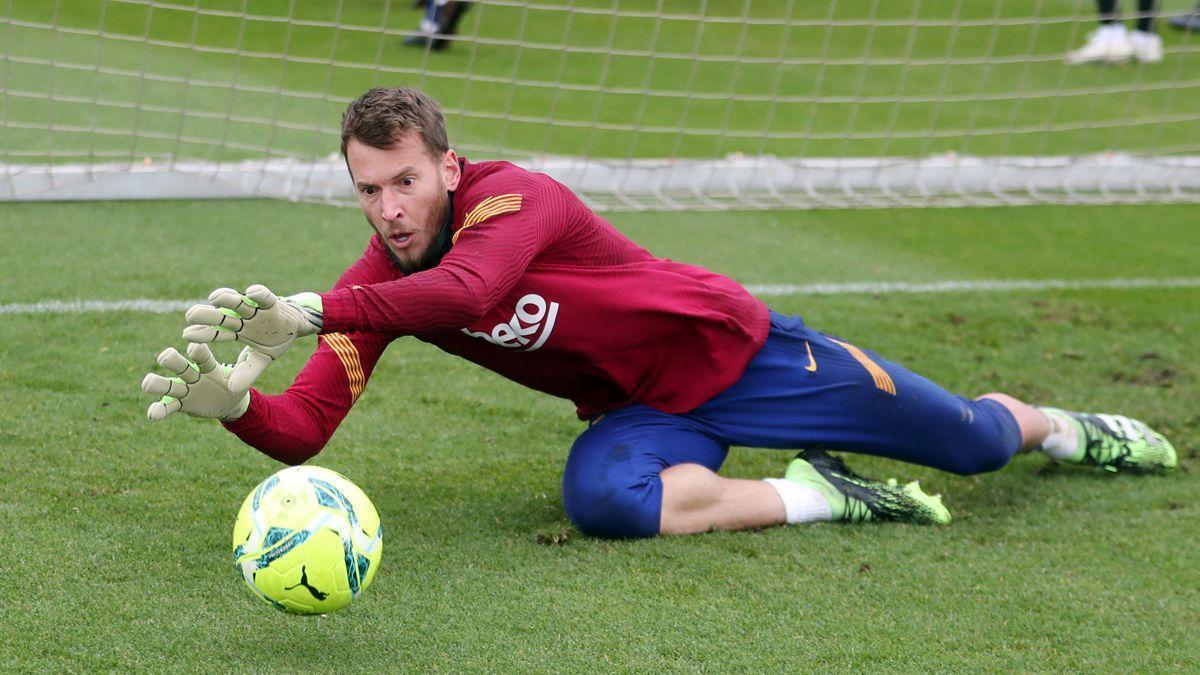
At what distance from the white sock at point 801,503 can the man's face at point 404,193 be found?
1278 mm

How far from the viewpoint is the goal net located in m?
7.11

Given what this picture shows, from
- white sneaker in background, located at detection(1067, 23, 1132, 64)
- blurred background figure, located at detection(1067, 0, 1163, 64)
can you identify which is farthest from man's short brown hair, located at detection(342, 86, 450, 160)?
white sneaker in background, located at detection(1067, 23, 1132, 64)

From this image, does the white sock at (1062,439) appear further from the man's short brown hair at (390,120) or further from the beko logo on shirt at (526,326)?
the man's short brown hair at (390,120)

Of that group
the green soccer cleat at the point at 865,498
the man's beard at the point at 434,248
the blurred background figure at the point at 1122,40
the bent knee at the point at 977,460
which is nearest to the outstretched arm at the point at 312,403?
the man's beard at the point at 434,248

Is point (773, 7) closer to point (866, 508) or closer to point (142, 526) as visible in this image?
point (866, 508)

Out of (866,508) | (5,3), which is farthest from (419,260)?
(5,3)

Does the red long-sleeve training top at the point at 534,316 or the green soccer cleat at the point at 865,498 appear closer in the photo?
the red long-sleeve training top at the point at 534,316

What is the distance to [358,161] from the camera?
3.10 metres

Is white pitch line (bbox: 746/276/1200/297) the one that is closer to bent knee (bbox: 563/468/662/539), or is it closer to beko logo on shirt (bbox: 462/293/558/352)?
bent knee (bbox: 563/468/662/539)

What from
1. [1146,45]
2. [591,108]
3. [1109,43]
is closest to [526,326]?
[591,108]

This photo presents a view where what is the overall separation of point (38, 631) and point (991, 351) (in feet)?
13.3

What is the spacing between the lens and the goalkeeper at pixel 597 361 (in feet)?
9.59

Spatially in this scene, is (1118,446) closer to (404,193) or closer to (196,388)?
(404,193)

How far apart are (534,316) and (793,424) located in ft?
3.13
